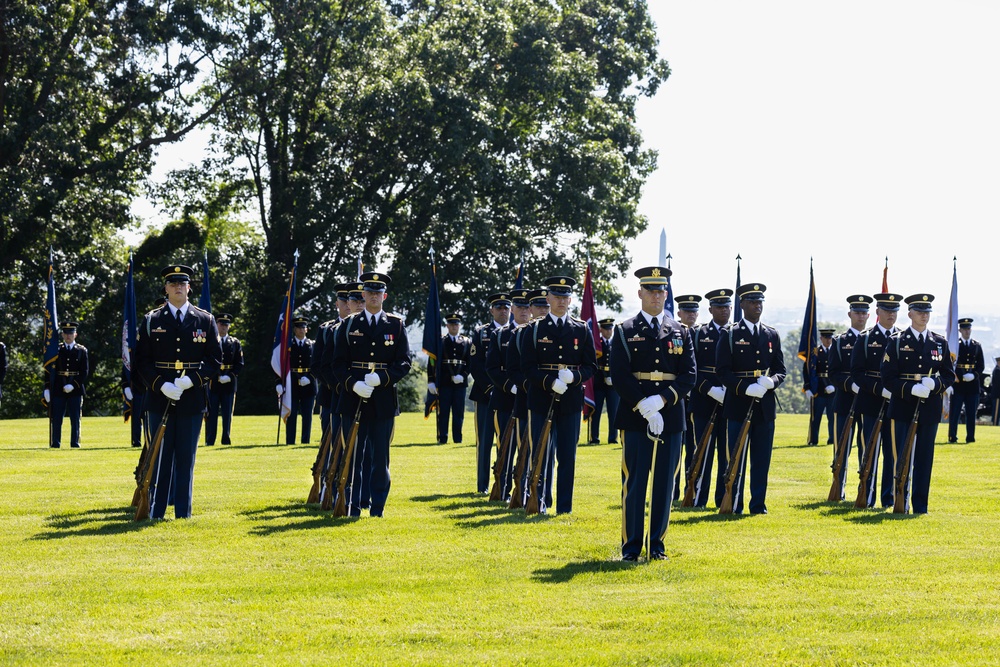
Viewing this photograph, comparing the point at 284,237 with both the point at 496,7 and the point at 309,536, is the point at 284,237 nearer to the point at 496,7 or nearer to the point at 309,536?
the point at 496,7

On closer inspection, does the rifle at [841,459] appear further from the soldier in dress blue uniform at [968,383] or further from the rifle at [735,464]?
the soldier in dress blue uniform at [968,383]

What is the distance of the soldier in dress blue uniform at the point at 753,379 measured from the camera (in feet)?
39.3

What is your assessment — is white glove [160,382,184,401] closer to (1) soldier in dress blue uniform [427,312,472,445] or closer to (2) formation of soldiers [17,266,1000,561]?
(2) formation of soldiers [17,266,1000,561]

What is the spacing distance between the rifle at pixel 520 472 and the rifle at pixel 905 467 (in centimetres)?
361

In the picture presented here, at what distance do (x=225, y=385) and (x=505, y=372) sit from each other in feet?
33.0

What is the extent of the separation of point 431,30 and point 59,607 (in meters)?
31.8

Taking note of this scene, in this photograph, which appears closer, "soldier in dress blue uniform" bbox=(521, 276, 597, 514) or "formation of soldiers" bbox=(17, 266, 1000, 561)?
"formation of soldiers" bbox=(17, 266, 1000, 561)

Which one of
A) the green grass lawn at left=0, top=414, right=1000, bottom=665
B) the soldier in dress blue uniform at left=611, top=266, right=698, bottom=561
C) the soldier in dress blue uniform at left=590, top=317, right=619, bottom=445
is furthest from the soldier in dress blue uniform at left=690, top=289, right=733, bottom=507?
the soldier in dress blue uniform at left=590, top=317, right=619, bottom=445

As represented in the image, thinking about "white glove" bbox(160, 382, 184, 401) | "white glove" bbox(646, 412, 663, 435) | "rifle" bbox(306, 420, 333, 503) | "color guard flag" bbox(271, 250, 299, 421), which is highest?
"color guard flag" bbox(271, 250, 299, 421)

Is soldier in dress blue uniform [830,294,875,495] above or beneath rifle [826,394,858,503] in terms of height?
above

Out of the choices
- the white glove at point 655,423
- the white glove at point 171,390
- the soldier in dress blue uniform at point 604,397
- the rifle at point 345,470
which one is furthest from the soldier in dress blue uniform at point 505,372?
the soldier in dress blue uniform at point 604,397

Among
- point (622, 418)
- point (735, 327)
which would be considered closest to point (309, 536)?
point (622, 418)

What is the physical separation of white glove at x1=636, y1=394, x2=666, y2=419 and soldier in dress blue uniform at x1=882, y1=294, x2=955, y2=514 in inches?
164

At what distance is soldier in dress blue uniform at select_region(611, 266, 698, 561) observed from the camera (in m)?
9.08
